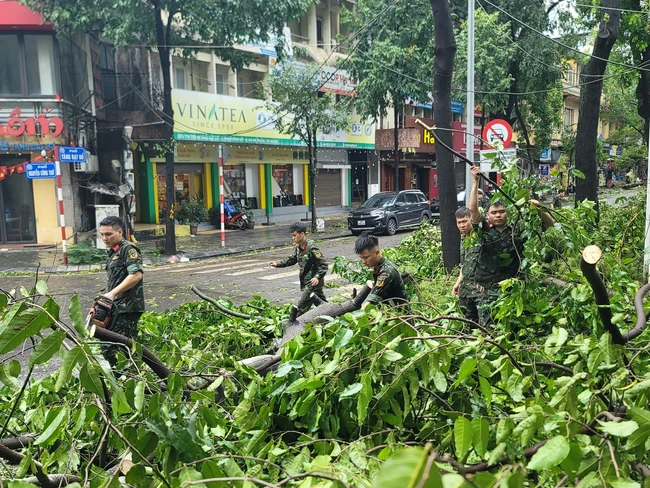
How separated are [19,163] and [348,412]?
1835 cm

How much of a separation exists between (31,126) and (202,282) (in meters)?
8.65

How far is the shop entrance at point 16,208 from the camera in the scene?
17875 millimetres

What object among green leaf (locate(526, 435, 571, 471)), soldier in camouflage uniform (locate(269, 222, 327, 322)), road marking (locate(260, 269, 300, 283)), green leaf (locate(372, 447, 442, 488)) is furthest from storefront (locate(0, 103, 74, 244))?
green leaf (locate(372, 447, 442, 488))

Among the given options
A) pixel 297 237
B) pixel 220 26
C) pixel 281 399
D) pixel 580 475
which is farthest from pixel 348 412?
pixel 220 26

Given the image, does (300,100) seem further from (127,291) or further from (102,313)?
(102,313)

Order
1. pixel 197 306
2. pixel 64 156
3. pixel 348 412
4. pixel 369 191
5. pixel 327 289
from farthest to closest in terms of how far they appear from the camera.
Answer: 1. pixel 369 191
2. pixel 64 156
3. pixel 327 289
4. pixel 197 306
5. pixel 348 412

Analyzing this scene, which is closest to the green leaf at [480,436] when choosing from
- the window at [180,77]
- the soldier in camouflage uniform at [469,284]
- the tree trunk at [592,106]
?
the soldier in camouflage uniform at [469,284]

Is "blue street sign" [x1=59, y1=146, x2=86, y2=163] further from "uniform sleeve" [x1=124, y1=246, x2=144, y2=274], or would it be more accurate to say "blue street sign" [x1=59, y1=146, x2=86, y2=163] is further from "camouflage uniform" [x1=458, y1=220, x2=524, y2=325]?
"camouflage uniform" [x1=458, y1=220, x2=524, y2=325]

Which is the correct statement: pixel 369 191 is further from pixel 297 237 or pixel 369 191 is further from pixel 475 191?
pixel 475 191

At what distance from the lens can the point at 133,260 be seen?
527cm

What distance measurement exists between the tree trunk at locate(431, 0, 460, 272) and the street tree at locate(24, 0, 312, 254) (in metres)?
8.97

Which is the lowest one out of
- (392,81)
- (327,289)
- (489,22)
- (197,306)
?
(327,289)

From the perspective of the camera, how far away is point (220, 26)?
54.1 feet

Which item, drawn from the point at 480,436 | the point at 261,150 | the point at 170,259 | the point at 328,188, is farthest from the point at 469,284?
the point at 328,188
